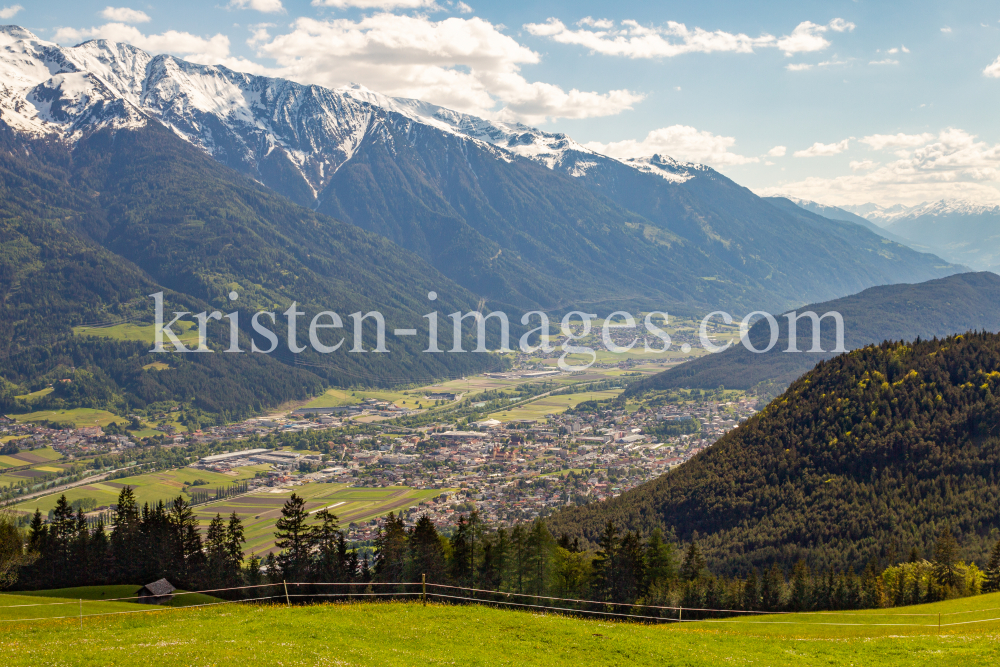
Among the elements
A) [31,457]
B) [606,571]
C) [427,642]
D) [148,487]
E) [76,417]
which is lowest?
[148,487]

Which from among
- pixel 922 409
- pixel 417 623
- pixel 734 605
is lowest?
pixel 734 605

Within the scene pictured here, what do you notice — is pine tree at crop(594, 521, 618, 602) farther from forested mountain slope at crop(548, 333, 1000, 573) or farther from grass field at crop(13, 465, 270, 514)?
grass field at crop(13, 465, 270, 514)

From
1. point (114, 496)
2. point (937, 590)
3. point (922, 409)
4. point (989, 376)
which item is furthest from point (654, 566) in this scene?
point (114, 496)

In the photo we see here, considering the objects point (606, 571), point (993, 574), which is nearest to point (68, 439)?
point (606, 571)

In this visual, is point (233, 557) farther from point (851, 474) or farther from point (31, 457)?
point (31, 457)

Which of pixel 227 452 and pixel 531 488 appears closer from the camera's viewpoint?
pixel 531 488

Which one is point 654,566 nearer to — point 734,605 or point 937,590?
point 734,605
